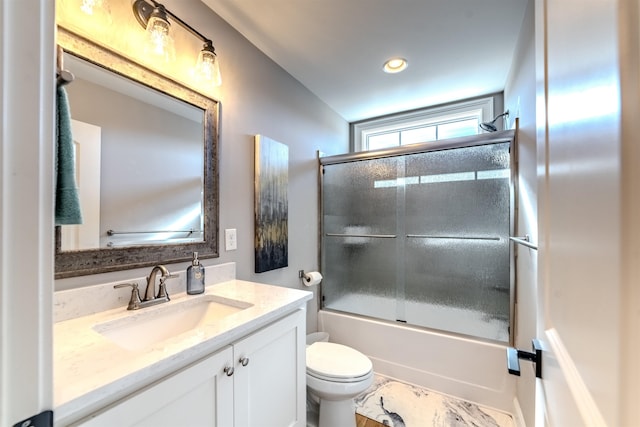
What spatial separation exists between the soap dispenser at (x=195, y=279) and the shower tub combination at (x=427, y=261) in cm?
133

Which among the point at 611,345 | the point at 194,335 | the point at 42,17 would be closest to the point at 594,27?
the point at 611,345

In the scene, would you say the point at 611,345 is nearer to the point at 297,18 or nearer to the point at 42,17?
the point at 42,17

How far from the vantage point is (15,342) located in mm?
342

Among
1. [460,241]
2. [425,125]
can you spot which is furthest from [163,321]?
[425,125]

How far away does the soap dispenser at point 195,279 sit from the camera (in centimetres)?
123

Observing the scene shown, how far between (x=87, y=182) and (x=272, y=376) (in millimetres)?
1020

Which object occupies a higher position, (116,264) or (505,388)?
(116,264)

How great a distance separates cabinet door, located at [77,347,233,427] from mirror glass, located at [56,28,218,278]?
58cm

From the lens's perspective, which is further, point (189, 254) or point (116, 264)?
point (189, 254)

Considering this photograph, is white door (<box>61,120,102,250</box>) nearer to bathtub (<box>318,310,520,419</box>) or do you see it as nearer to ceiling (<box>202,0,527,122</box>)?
ceiling (<box>202,0,527,122</box>)

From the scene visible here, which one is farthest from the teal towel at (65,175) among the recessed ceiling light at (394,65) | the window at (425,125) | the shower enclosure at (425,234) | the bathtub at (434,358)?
the window at (425,125)

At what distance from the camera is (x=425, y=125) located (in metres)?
2.69

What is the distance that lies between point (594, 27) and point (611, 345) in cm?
44

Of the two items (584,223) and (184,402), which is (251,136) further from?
(584,223)
